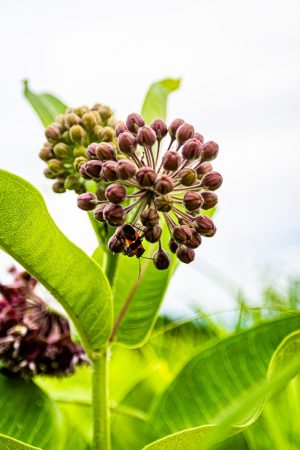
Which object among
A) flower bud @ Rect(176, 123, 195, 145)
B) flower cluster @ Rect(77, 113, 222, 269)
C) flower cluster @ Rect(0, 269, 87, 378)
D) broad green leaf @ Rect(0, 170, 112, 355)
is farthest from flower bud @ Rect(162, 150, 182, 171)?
flower cluster @ Rect(0, 269, 87, 378)

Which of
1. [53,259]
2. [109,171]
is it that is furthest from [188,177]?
[53,259]

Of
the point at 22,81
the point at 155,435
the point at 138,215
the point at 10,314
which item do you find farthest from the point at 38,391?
the point at 22,81

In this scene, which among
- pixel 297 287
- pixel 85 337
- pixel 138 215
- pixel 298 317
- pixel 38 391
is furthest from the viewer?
pixel 297 287

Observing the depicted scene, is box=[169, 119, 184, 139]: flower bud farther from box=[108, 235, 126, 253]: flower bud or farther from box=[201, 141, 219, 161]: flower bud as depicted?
box=[108, 235, 126, 253]: flower bud

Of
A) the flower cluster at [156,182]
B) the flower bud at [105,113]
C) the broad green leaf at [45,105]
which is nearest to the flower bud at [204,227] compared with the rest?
the flower cluster at [156,182]

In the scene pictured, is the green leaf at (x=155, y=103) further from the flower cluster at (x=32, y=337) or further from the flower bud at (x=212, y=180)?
the flower cluster at (x=32, y=337)

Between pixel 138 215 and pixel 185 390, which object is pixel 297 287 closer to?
pixel 185 390
